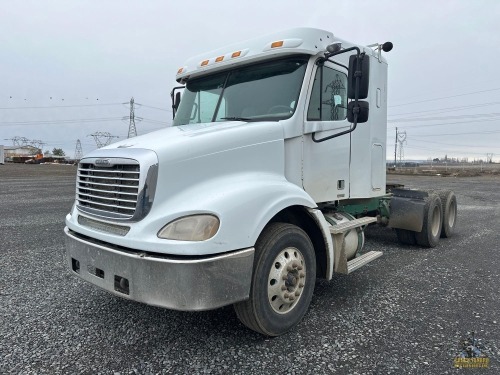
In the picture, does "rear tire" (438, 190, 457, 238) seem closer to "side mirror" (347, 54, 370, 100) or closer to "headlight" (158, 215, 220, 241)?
"side mirror" (347, 54, 370, 100)

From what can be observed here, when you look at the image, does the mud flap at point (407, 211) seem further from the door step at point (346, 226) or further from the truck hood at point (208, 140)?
the truck hood at point (208, 140)

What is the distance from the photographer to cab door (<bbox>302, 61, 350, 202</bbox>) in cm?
378

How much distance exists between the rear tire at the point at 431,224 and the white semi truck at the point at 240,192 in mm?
2391

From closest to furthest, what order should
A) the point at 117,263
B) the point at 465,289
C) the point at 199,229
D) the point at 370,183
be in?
the point at 199,229, the point at 117,263, the point at 465,289, the point at 370,183

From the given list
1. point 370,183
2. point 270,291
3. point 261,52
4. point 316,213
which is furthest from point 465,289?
point 261,52

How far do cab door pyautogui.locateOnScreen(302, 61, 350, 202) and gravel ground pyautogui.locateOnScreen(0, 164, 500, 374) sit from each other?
1.22 meters

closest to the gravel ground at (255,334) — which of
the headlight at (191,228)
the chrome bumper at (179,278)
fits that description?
the chrome bumper at (179,278)

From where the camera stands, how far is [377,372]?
2600 millimetres

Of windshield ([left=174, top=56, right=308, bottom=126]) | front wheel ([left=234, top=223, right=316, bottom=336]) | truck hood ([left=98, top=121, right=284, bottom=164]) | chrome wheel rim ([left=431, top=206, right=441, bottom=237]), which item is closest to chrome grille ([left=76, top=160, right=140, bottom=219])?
truck hood ([left=98, top=121, right=284, bottom=164])

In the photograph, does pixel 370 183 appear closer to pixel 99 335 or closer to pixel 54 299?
pixel 99 335

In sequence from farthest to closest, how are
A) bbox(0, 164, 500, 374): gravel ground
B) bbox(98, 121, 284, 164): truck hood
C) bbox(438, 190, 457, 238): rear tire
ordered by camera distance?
bbox(438, 190, 457, 238): rear tire
bbox(98, 121, 284, 164): truck hood
bbox(0, 164, 500, 374): gravel ground

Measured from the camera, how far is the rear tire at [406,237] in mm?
6464

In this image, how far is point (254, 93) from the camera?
3.83m

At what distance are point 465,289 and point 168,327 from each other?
3.48 meters
